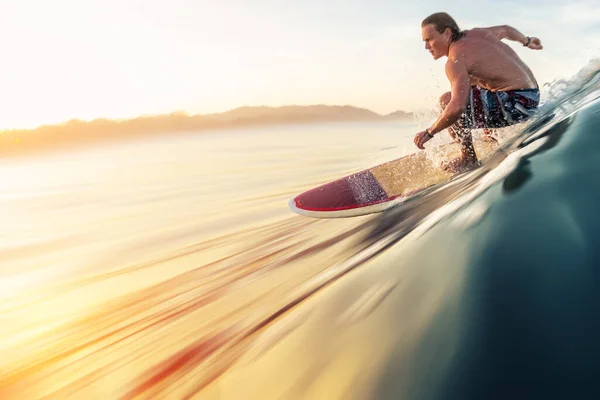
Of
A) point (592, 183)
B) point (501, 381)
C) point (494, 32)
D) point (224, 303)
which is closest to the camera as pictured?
point (501, 381)

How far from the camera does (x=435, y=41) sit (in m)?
2.82

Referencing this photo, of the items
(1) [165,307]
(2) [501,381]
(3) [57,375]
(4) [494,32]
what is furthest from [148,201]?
(2) [501,381]

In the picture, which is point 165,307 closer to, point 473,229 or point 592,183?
point 473,229

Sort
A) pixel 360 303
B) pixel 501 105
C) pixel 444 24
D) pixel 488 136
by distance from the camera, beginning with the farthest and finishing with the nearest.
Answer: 1. pixel 488 136
2. pixel 501 105
3. pixel 444 24
4. pixel 360 303

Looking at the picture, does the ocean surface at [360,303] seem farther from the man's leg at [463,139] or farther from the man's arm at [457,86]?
the man's arm at [457,86]

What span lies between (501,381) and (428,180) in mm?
2499

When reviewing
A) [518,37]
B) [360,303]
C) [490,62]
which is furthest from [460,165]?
[360,303]

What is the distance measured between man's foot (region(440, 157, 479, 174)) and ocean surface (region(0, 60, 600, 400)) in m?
0.41

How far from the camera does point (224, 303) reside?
7.13ft

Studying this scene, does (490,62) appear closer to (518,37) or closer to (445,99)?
(445,99)

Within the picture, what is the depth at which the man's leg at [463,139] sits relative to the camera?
3080 mm

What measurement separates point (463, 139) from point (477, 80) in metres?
0.43

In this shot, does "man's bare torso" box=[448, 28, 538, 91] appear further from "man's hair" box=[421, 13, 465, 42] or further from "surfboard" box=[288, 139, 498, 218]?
"surfboard" box=[288, 139, 498, 218]

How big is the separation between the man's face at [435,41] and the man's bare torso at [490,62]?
102 millimetres
